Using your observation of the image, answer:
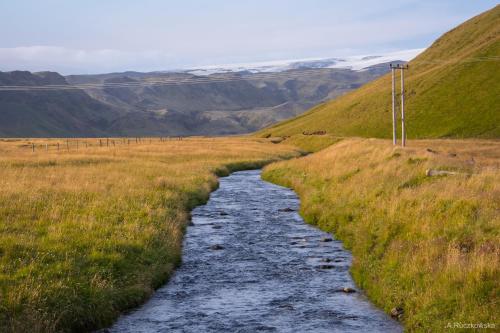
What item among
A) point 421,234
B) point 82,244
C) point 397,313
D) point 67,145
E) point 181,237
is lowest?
point 67,145

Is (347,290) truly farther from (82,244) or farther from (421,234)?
(82,244)

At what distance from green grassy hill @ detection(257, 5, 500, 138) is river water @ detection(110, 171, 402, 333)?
73268 mm

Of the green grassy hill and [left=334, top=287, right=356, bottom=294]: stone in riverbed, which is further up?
the green grassy hill

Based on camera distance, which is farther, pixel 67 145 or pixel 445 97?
pixel 445 97

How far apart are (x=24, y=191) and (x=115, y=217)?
7549mm

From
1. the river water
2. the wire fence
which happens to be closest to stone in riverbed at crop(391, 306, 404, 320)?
the river water

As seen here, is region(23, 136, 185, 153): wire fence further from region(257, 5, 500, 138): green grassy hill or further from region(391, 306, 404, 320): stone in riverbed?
region(391, 306, 404, 320): stone in riverbed

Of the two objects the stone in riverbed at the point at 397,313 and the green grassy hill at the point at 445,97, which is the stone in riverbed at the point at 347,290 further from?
the green grassy hill at the point at 445,97

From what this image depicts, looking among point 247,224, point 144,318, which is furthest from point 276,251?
point 144,318

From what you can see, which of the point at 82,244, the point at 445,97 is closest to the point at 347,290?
the point at 82,244

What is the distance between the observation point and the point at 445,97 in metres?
112

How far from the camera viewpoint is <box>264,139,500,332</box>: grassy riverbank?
46.0ft

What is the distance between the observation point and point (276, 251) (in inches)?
917

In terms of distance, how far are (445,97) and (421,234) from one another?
328ft
